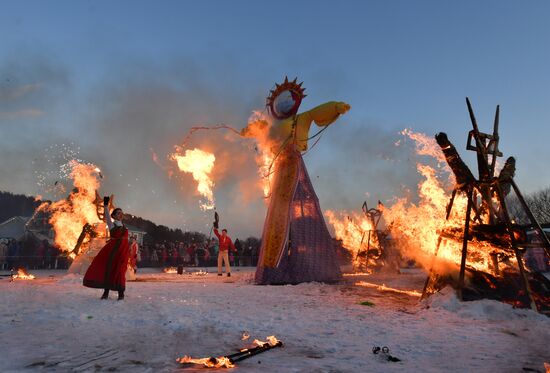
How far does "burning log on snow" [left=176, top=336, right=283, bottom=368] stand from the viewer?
347 cm

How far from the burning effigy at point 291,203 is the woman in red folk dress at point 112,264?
506cm

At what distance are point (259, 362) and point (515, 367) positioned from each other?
2580 millimetres

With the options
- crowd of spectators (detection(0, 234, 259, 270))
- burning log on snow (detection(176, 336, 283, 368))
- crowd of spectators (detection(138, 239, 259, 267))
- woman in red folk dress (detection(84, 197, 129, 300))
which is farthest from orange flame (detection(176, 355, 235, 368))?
crowd of spectators (detection(138, 239, 259, 267))

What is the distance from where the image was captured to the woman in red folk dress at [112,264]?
712 cm

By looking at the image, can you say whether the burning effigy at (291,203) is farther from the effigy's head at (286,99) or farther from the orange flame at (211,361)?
the orange flame at (211,361)

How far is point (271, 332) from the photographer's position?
16.6 ft

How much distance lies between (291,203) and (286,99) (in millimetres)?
3807

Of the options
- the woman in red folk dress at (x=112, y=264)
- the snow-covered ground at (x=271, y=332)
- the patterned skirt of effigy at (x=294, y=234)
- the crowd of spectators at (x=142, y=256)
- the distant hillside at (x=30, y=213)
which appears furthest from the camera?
the distant hillside at (x=30, y=213)

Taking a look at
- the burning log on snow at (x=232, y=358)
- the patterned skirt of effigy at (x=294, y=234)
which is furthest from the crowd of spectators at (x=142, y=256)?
the burning log on snow at (x=232, y=358)

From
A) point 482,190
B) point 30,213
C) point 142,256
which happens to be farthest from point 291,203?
point 30,213

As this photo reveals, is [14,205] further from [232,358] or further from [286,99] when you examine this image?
[232,358]

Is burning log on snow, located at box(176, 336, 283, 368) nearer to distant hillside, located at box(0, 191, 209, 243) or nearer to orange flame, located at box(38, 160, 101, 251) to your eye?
orange flame, located at box(38, 160, 101, 251)

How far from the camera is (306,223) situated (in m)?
12.0

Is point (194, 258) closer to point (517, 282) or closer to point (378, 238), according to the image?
point (378, 238)
